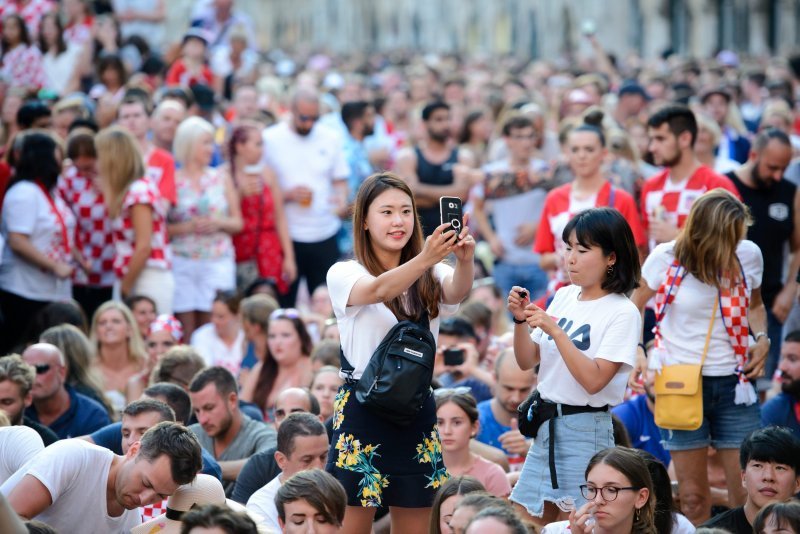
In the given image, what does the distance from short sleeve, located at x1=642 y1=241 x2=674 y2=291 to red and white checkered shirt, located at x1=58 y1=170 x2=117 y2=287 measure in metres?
5.38

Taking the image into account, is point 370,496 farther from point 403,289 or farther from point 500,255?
point 500,255

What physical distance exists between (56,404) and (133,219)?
8.11 ft

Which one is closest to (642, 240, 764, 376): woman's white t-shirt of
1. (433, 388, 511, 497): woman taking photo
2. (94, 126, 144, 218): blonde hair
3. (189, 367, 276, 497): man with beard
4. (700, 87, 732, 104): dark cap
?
(433, 388, 511, 497): woman taking photo

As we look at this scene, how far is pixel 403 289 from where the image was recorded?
5484mm

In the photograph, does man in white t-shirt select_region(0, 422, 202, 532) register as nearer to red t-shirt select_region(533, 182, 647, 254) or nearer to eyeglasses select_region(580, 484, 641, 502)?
eyeglasses select_region(580, 484, 641, 502)

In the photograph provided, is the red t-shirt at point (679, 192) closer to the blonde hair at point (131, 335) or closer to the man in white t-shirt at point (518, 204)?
the man in white t-shirt at point (518, 204)

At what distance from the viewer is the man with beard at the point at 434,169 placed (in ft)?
40.7

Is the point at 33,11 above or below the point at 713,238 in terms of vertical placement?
above

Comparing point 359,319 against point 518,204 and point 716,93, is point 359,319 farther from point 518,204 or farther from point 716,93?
point 716,93

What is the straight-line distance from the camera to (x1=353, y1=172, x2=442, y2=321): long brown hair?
5.71 meters

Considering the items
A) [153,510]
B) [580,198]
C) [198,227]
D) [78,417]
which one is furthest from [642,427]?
[198,227]

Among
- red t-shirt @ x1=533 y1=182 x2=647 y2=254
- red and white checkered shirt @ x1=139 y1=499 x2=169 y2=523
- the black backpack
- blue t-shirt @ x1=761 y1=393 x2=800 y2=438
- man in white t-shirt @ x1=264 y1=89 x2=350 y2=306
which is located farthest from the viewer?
man in white t-shirt @ x1=264 y1=89 x2=350 y2=306

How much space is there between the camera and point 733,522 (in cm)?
661

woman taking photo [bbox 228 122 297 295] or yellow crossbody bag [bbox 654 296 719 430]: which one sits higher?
woman taking photo [bbox 228 122 297 295]
